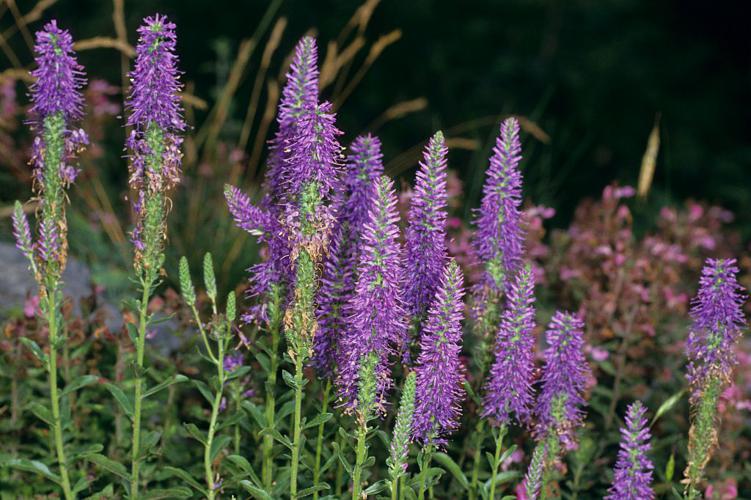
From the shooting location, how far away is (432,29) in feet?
33.2

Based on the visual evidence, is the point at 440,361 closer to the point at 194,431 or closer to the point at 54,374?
the point at 194,431

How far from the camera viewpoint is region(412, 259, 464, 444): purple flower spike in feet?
8.55

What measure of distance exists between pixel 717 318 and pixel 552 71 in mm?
7161

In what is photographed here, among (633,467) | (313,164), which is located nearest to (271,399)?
(313,164)

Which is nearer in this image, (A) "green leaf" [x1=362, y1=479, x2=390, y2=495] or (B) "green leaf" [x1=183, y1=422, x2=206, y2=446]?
(A) "green leaf" [x1=362, y1=479, x2=390, y2=495]

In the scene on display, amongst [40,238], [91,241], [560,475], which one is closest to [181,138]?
[40,238]

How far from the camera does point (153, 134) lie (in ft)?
9.08

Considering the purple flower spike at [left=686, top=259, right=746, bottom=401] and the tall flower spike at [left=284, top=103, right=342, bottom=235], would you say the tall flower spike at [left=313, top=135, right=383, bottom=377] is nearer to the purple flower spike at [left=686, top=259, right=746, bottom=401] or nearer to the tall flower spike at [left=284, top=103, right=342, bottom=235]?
the tall flower spike at [left=284, top=103, right=342, bottom=235]

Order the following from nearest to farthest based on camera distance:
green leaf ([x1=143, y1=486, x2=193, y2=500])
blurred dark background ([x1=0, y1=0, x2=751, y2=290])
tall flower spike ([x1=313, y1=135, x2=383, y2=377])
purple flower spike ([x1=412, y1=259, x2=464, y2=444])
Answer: purple flower spike ([x1=412, y1=259, x2=464, y2=444])
tall flower spike ([x1=313, y1=135, x2=383, y2=377])
green leaf ([x1=143, y1=486, x2=193, y2=500])
blurred dark background ([x1=0, y1=0, x2=751, y2=290])

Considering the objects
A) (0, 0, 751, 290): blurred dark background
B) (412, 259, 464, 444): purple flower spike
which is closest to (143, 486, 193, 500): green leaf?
(412, 259, 464, 444): purple flower spike

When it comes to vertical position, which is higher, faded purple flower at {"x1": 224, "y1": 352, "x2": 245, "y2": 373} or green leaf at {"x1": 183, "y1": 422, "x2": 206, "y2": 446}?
faded purple flower at {"x1": 224, "y1": 352, "x2": 245, "y2": 373}

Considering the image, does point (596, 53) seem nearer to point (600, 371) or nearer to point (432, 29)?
point (432, 29)

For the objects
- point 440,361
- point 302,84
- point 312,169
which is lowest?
point 440,361

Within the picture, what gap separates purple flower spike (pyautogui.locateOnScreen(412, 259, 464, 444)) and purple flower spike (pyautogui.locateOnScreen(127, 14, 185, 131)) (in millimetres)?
885
